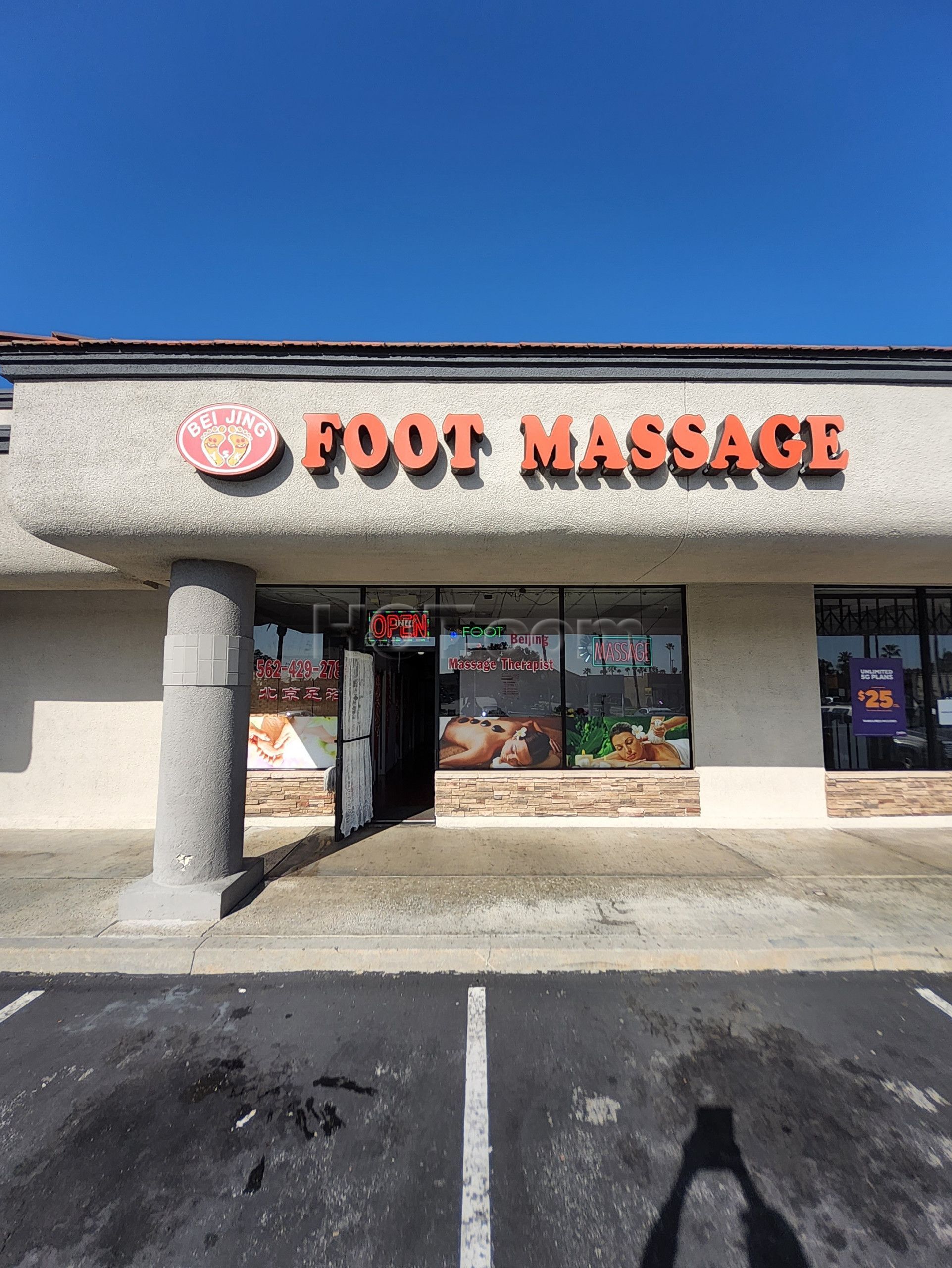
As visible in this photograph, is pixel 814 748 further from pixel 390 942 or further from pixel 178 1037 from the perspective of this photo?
pixel 178 1037

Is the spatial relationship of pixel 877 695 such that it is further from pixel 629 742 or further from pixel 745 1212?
pixel 745 1212

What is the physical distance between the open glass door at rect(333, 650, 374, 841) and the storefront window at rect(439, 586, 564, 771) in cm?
117

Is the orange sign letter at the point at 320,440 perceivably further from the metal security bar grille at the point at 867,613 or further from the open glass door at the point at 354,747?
the metal security bar grille at the point at 867,613

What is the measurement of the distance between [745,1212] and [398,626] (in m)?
7.06

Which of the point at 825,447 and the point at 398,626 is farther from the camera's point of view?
the point at 398,626

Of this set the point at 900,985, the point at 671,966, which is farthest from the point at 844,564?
the point at 671,966

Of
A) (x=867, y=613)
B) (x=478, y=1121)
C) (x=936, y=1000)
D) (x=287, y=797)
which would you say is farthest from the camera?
(x=867, y=613)

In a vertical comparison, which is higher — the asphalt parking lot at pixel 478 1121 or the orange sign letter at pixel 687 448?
the orange sign letter at pixel 687 448

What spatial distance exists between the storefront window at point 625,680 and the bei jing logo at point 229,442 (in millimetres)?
4810

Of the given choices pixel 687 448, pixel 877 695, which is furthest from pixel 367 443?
pixel 877 695

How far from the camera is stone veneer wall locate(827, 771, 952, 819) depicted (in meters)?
7.99

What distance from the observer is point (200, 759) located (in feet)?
17.3

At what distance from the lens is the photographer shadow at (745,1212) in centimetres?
221

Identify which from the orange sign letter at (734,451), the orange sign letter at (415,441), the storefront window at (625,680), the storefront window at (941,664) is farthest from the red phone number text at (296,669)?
the storefront window at (941,664)
